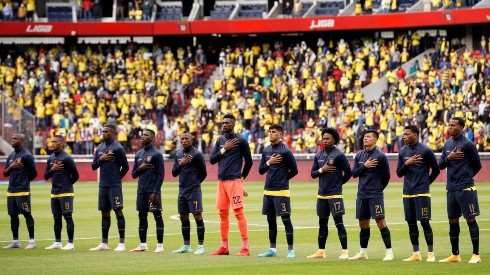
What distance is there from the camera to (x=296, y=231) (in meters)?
27.1

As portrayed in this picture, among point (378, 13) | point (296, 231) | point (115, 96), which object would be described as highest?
point (378, 13)

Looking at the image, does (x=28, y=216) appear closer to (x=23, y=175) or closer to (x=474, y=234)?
(x=23, y=175)

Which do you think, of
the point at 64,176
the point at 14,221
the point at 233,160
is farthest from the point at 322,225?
the point at 14,221

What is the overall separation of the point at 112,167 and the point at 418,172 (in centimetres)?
633

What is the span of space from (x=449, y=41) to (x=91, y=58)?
19235mm

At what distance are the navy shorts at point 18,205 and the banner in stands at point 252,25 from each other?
1395 inches

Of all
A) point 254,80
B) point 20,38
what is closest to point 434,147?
point 254,80

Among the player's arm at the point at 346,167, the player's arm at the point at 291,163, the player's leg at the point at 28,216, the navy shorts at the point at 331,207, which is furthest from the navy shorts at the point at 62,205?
the player's arm at the point at 346,167

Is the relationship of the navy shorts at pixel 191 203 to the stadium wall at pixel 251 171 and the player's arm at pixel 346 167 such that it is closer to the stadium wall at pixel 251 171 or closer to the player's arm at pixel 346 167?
the player's arm at pixel 346 167

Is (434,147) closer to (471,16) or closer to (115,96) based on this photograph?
(471,16)

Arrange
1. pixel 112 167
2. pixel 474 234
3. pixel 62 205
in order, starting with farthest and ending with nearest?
1. pixel 62 205
2. pixel 112 167
3. pixel 474 234

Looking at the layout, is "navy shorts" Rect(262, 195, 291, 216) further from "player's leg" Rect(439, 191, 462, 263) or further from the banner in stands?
the banner in stands

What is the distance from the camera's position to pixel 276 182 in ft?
69.7

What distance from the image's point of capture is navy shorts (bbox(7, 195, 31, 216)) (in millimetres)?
23953
